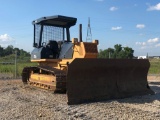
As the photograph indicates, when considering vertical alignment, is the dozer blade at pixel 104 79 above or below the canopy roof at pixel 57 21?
below

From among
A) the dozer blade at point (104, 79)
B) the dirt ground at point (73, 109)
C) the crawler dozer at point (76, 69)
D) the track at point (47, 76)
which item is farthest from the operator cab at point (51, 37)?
the dirt ground at point (73, 109)

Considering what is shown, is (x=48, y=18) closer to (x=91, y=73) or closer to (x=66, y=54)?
(x=66, y=54)

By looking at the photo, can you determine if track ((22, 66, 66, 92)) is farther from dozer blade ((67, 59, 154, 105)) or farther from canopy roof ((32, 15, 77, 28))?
canopy roof ((32, 15, 77, 28))

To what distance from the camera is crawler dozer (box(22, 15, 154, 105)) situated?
786 centimetres

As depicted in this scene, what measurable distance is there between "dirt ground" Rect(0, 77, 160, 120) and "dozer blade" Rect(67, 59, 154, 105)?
39 centimetres

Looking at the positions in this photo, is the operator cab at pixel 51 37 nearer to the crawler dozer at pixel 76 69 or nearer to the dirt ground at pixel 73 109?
the crawler dozer at pixel 76 69

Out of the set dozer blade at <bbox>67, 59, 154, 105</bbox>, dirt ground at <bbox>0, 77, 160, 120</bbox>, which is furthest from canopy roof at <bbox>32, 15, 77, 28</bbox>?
dirt ground at <bbox>0, 77, 160, 120</bbox>

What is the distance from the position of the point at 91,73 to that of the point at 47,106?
1.87 meters

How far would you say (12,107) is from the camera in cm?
686

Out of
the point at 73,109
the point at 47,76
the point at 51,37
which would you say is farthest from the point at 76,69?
the point at 51,37

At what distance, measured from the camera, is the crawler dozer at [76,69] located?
7863mm

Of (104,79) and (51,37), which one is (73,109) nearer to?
(104,79)

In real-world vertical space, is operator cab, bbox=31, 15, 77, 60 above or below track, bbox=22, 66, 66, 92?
above

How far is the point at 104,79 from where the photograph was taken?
854cm
